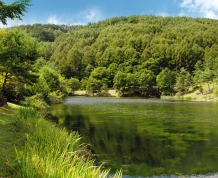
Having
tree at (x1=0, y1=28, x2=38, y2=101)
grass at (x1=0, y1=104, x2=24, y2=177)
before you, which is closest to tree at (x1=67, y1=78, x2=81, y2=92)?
tree at (x1=0, y1=28, x2=38, y2=101)

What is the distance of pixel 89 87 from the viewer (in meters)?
89.5

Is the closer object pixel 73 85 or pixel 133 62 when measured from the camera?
pixel 73 85

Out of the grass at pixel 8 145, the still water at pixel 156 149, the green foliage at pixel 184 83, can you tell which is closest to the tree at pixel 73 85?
the green foliage at pixel 184 83

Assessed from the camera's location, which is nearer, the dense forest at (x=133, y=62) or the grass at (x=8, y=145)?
the grass at (x=8, y=145)

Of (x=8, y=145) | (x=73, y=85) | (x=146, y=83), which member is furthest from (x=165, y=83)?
(x=8, y=145)

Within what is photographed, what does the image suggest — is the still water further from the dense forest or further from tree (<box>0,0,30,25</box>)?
the dense forest

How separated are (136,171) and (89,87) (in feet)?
259

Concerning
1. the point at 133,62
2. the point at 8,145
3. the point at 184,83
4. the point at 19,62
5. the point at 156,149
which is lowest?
the point at 156,149

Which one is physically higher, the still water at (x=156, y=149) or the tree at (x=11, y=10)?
the tree at (x=11, y=10)

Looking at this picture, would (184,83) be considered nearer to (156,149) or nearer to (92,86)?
(92,86)

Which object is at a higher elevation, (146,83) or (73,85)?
(146,83)

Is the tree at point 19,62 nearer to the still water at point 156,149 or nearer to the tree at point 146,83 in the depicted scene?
the still water at point 156,149

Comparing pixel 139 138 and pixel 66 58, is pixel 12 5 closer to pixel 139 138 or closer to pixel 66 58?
pixel 139 138

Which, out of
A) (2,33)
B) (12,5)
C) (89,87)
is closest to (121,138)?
(12,5)
